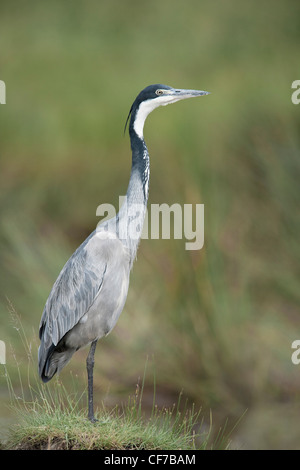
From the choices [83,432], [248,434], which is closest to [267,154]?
[248,434]

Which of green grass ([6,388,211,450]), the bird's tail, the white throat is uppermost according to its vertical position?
the white throat

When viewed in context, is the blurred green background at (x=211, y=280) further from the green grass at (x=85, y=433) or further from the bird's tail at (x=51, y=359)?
the green grass at (x=85, y=433)

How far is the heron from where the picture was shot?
245 cm

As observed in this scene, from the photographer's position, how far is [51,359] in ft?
8.19

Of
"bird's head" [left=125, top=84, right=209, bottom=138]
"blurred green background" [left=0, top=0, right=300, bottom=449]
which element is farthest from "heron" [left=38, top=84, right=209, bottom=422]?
"blurred green background" [left=0, top=0, right=300, bottom=449]

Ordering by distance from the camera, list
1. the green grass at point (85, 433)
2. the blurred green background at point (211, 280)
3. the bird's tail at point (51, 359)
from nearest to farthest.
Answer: the green grass at point (85, 433) < the bird's tail at point (51, 359) < the blurred green background at point (211, 280)

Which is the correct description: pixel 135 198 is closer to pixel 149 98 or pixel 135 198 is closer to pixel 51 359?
pixel 149 98

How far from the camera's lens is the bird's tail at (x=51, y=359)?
245 cm

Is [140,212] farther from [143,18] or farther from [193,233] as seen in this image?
[143,18]

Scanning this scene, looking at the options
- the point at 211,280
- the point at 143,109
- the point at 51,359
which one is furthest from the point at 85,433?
the point at 211,280

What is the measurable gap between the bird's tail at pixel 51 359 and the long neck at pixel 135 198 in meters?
0.38

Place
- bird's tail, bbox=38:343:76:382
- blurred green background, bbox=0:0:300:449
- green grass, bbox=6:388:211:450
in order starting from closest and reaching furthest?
green grass, bbox=6:388:211:450 → bird's tail, bbox=38:343:76:382 → blurred green background, bbox=0:0:300:449

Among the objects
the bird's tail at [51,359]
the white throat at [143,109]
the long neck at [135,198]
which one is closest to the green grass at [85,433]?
the bird's tail at [51,359]

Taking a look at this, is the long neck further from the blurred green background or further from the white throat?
the blurred green background
